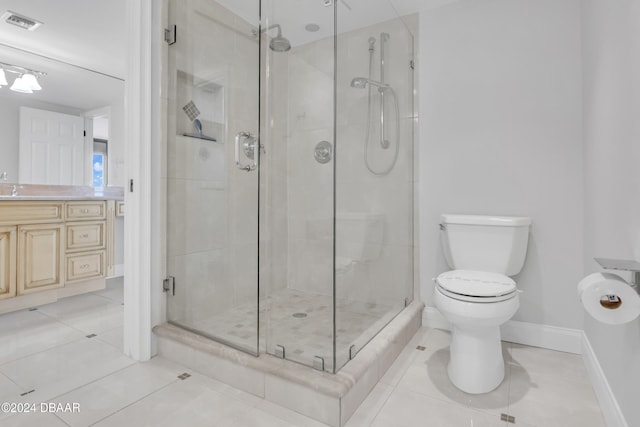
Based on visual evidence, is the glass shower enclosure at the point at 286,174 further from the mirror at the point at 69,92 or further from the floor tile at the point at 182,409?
the mirror at the point at 69,92

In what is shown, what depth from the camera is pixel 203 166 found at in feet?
6.31

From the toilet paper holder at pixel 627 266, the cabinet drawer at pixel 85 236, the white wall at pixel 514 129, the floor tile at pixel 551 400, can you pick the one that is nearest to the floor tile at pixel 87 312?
the cabinet drawer at pixel 85 236

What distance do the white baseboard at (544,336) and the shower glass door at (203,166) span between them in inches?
64.6

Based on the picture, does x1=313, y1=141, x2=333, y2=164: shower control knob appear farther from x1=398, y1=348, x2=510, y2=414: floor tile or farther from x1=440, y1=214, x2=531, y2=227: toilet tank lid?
x1=398, y1=348, x2=510, y2=414: floor tile

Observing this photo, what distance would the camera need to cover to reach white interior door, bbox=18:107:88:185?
3.08 m

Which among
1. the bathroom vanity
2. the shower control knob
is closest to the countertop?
the bathroom vanity

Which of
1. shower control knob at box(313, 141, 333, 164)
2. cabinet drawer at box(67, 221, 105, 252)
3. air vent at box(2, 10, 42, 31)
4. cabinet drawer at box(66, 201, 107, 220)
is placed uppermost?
air vent at box(2, 10, 42, 31)

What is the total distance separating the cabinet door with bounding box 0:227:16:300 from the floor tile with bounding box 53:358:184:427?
1591 mm

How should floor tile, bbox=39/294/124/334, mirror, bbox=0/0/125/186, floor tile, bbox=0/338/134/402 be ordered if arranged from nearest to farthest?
floor tile, bbox=0/338/134/402 → floor tile, bbox=39/294/124/334 → mirror, bbox=0/0/125/186

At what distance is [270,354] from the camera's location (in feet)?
5.07

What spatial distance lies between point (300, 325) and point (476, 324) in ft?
2.61

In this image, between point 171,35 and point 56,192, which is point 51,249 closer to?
point 56,192

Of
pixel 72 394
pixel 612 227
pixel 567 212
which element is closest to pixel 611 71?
pixel 612 227

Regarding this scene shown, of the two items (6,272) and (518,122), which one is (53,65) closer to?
(6,272)
